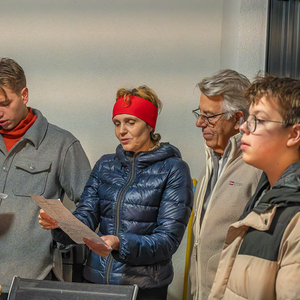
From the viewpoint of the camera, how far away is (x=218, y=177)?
1.85 metres

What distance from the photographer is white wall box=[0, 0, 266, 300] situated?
2955mm

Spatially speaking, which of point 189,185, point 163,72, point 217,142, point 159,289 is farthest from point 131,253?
point 163,72

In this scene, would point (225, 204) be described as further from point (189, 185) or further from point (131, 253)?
point (131, 253)

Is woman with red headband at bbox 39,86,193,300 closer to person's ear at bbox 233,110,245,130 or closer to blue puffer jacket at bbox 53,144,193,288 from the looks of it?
blue puffer jacket at bbox 53,144,193,288

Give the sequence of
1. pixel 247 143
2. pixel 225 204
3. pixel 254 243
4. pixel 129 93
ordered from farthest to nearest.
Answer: pixel 129 93 < pixel 225 204 < pixel 247 143 < pixel 254 243

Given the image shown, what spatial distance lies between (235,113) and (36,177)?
1104mm

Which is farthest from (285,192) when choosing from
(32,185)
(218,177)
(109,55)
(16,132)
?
(109,55)

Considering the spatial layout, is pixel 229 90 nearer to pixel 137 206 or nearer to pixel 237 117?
pixel 237 117

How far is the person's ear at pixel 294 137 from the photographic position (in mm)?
1175

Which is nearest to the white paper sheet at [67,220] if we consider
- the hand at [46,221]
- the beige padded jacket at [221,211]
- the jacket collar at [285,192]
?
the hand at [46,221]

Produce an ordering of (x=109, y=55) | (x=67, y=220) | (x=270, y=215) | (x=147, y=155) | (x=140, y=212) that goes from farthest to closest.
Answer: (x=109, y=55)
(x=147, y=155)
(x=140, y=212)
(x=67, y=220)
(x=270, y=215)

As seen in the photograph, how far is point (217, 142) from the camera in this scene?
6.14 feet

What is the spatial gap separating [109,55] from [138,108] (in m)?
1.11

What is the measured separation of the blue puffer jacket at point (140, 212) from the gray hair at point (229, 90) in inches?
14.2
